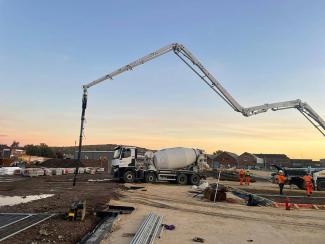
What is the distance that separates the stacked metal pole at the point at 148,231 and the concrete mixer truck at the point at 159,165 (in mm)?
18796

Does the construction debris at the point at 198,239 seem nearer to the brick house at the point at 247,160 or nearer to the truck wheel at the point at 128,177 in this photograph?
the truck wheel at the point at 128,177

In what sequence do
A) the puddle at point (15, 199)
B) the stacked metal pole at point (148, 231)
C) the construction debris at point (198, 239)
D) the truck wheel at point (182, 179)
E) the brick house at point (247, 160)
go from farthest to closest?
the brick house at point (247, 160)
the truck wheel at point (182, 179)
the puddle at point (15, 199)
the construction debris at point (198, 239)
the stacked metal pole at point (148, 231)

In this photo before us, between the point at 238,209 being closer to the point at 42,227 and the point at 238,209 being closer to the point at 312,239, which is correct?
the point at 312,239

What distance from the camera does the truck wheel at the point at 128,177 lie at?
31.9 m

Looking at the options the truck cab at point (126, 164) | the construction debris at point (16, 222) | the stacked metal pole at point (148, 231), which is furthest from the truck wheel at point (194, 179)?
the construction debris at point (16, 222)

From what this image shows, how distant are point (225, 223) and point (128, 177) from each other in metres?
19.2

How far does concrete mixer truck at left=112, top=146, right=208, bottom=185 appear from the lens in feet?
105

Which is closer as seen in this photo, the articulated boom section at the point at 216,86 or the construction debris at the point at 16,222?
the construction debris at the point at 16,222

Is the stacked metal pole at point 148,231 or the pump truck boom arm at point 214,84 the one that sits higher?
the pump truck boom arm at point 214,84

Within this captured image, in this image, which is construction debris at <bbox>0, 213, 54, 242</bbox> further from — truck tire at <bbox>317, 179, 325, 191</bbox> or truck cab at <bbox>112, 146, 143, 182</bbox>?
Answer: truck tire at <bbox>317, 179, 325, 191</bbox>

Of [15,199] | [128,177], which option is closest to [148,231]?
[15,199]

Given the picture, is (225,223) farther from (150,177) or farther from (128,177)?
(150,177)

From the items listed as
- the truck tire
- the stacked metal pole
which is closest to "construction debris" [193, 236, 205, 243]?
the stacked metal pole

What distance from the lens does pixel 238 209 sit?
17.3 metres
